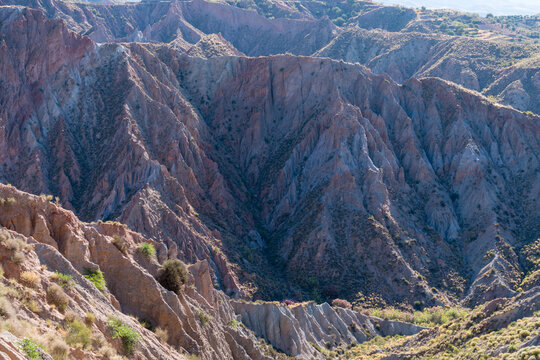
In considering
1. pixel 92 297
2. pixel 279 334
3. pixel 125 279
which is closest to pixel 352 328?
pixel 279 334

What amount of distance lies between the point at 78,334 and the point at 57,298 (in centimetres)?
188

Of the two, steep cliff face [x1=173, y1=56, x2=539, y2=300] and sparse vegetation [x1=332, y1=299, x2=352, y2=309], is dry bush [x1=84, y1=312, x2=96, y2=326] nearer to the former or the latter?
sparse vegetation [x1=332, y1=299, x2=352, y2=309]

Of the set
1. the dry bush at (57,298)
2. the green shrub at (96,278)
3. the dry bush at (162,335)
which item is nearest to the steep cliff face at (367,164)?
the dry bush at (162,335)

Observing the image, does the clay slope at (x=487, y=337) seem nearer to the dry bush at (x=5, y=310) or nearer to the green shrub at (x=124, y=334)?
the green shrub at (x=124, y=334)

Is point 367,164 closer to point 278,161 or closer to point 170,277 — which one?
point 278,161

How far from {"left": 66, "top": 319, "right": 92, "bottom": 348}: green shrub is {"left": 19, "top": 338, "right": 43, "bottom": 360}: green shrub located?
3419mm

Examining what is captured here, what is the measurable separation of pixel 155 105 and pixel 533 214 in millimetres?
51353

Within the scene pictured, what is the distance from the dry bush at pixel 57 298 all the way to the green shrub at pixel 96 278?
5.95 m

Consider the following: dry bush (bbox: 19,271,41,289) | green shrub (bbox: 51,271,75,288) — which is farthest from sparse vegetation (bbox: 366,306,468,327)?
dry bush (bbox: 19,271,41,289)

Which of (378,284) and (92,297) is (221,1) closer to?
(378,284)

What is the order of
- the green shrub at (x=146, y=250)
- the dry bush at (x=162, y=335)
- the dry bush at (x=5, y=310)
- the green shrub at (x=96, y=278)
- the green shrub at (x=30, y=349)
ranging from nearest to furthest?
the green shrub at (x=30, y=349)
the dry bush at (x=5, y=310)
the green shrub at (x=96, y=278)
the dry bush at (x=162, y=335)
the green shrub at (x=146, y=250)

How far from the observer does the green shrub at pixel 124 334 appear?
24703mm

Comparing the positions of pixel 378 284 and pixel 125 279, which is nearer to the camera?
pixel 125 279

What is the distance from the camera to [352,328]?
61.3 metres
